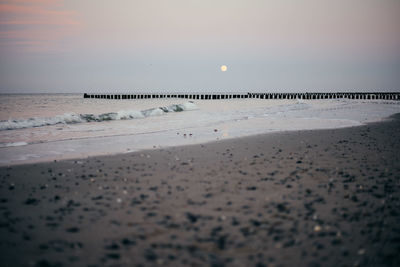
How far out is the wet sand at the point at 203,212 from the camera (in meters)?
3.90

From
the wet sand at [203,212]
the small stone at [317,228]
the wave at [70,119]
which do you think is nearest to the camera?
the wet sand at [203,212]

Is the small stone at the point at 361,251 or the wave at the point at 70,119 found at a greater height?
the wave at the point at 70,119

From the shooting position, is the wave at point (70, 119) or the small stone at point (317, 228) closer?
the small stone at point (317, 228)

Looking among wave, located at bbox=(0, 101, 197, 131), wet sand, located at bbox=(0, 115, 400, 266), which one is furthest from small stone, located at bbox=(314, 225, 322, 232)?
wave, located at bbox=(0, 101, 197, 131)

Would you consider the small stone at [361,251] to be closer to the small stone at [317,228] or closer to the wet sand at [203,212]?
the wet sand at [203,212]

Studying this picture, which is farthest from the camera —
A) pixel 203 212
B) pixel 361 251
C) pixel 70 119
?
pixel 70 119

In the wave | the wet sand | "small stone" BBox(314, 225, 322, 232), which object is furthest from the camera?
the wave

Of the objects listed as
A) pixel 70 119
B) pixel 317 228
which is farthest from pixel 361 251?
pixel 70 119

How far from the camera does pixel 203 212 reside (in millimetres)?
5148

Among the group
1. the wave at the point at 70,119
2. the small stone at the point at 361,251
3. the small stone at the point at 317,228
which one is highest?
the wave at the point at 70,119

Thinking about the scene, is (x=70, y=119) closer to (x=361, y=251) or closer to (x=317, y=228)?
(x=317, y=228)

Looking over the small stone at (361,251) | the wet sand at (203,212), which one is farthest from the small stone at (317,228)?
the small stone at (361,251)

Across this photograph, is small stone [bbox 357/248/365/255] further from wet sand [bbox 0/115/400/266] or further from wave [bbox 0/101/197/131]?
wave [bbox 0/101/197/131]

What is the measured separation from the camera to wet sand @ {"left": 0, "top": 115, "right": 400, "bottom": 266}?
3.90m
